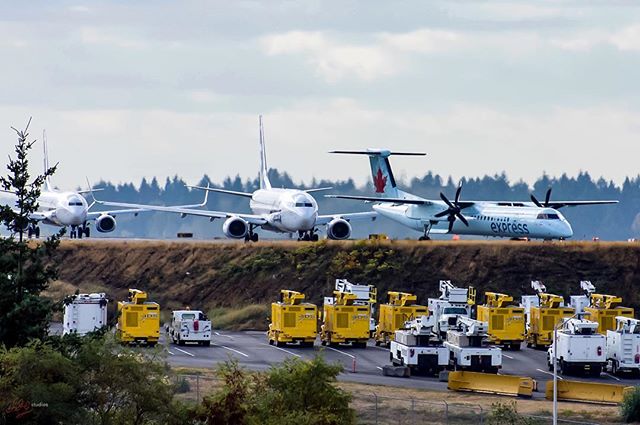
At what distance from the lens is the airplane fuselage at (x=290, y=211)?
99562mm

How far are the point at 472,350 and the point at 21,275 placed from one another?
26.0m

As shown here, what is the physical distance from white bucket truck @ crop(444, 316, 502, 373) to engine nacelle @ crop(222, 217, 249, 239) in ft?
Answer: 131

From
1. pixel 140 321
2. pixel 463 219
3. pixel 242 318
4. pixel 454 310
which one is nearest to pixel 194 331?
pixel 140 321

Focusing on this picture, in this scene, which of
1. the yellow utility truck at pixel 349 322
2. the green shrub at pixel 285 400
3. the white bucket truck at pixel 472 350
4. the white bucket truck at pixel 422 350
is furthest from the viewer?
the yellow utility truck at pixel 349 322

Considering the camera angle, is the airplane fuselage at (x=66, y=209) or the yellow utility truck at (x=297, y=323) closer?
the yellow utility truck at (x=297, y=323)

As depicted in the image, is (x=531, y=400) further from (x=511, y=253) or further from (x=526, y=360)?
(x=511, y=253)

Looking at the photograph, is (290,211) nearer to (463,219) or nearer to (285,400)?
(463,219)

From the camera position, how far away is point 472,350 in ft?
210

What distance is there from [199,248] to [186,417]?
2674 inches

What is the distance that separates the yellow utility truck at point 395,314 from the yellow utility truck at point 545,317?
5.95 meters

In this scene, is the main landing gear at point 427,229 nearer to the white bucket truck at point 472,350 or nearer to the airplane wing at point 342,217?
the airplane wing at point 342,217

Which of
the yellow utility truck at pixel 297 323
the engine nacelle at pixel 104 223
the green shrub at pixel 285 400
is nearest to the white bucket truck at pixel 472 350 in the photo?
the yellow utility truck at pixel 297 323

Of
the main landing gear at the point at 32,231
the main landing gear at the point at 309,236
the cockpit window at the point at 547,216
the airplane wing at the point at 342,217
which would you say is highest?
the airplane wing at the point at 342,217

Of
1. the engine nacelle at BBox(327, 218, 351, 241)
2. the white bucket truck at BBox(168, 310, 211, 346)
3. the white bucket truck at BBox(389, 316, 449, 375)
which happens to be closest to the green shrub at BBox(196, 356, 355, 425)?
the white bucket truck at BBox(389, 316, 449, 375)
